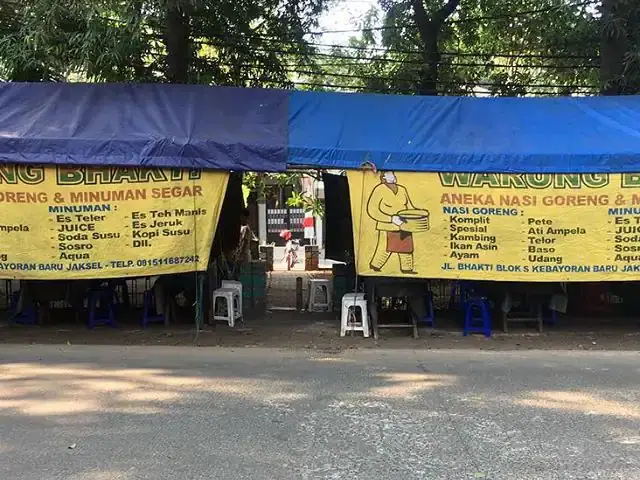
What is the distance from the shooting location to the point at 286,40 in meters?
11.1

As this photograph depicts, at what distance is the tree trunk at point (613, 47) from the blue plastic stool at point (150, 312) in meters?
7.67

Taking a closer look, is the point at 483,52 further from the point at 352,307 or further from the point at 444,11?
the point at 352,307

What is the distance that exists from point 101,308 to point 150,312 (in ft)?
2.45

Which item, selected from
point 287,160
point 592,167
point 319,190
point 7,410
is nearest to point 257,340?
point 287,160

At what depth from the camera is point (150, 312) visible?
363 inches

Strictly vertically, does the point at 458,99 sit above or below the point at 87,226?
above

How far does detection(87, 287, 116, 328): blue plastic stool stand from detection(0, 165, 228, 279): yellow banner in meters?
1.20

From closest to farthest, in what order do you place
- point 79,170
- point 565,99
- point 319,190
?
1. point 79,170
2. point 565,99
3. point 319,190

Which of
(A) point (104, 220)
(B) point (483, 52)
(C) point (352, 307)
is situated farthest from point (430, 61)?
(A) point (104, 220)

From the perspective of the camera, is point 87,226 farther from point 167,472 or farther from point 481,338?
point 481,338

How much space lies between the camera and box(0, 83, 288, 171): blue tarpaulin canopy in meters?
7.45

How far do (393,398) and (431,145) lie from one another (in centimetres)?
347

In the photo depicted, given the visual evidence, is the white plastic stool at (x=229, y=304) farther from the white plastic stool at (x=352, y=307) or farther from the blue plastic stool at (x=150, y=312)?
the white plastic stool at (x=352, y=307)

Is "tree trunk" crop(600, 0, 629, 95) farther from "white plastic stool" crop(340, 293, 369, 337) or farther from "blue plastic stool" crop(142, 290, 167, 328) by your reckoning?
"blue plastic stool" crop(142, 290, 167, 328)
